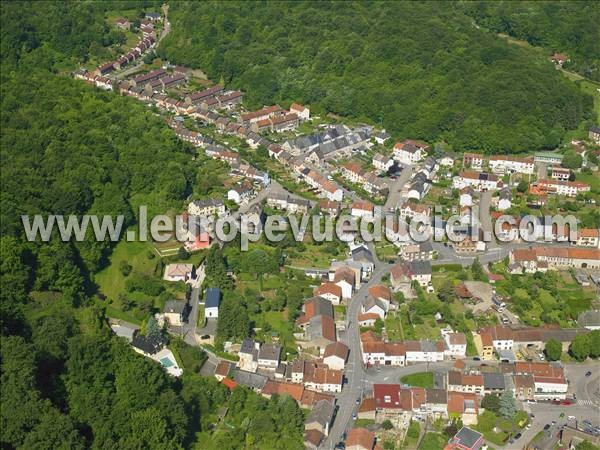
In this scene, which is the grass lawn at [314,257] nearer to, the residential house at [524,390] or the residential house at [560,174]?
the residential house at [524,390]

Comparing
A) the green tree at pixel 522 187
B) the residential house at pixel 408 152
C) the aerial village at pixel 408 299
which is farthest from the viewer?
the residential house at pixel 408 152

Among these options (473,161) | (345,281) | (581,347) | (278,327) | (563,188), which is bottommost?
(278,327)

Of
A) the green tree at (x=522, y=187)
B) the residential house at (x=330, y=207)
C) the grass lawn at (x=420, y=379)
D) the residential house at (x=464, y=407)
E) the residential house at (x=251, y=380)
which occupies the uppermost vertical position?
the green tree at (x=522, y=187)

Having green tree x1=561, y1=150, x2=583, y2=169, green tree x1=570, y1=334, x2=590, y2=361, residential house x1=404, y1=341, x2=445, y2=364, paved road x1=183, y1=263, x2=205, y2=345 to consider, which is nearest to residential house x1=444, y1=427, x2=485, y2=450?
residential house x1=404, y1=341, x2=445, y2=364

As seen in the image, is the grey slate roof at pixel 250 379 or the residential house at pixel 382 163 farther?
the residential house at pixel 382 163

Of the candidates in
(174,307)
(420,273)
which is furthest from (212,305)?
(420,273)

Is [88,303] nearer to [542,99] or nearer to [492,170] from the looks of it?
[492,170]

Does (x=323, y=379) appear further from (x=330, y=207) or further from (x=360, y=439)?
(x=330, y=207)

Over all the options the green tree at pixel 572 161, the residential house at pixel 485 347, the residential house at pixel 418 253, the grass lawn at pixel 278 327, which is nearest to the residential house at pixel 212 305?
the grass lawn at pixel 278 327
